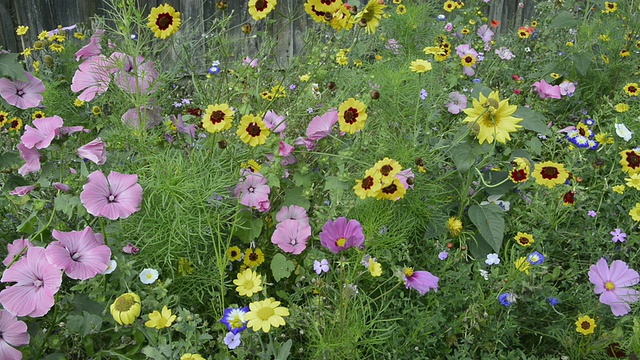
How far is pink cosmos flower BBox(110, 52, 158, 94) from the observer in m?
1.67

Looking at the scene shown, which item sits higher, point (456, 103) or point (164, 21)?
point (164, 21)

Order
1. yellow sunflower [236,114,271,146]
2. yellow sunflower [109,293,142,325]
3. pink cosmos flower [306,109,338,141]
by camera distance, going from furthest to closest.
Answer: pink cosmos flower [306,109,338,141], yellow sunflower [236,114,271,146], yellow sunflower [109,293,142,325]

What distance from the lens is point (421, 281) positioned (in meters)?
1.48

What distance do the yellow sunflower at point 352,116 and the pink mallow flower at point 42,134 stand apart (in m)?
0.72

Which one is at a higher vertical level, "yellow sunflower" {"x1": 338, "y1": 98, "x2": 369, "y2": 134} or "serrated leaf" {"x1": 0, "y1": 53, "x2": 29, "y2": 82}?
"serrated leaf" {"x1": 0, "y1": 53, "x2": 29, "y2": 82}

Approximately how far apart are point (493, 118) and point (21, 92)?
51.8 inches

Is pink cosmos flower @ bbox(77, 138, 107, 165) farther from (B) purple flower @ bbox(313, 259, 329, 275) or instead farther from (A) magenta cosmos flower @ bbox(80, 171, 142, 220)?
(B) purple flower @ bbox(313, 259, 329, 275)

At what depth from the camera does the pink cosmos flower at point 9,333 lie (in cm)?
116

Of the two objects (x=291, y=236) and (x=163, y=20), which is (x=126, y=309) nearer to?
(x=291, y=236)

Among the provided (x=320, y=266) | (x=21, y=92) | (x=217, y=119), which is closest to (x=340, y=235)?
(x=320, y=266)

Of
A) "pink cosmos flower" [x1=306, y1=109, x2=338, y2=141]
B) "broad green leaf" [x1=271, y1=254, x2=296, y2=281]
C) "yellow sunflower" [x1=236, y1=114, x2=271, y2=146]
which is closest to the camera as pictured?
"yellow sunflower" [x1=236, y1=114, x2=271, y2=146]

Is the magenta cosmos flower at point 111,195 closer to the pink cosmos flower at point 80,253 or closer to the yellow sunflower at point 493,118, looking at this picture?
the pink cosmos flower at point 80,253

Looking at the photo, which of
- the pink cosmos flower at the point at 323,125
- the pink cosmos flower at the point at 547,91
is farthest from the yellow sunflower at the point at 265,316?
the pink cosmos flower at the point at 547,91

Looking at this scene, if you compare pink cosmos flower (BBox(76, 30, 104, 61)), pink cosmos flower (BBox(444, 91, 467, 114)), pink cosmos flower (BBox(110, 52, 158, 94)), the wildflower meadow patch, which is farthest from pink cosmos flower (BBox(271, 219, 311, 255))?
pink cosmos flower (BBox(444, 91, 467, 114))
